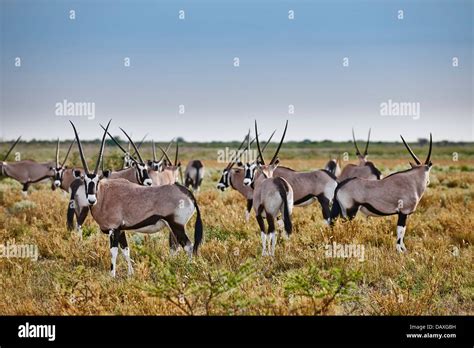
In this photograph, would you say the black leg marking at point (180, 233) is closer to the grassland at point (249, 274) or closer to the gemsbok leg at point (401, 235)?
the grassland at point (249, 274)

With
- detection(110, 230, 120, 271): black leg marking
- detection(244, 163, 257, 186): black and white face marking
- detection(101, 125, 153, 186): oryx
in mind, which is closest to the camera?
detection(110, 230, 120, 271): black leg marking

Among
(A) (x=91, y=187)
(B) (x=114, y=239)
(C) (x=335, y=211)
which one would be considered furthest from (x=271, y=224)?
(A) (x=91, y=187)

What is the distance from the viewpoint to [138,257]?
9477mm

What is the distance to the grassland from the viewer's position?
6.53 meters

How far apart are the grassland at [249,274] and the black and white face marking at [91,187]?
101 cm

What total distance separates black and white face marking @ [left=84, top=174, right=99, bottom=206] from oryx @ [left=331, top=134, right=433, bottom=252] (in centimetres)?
449

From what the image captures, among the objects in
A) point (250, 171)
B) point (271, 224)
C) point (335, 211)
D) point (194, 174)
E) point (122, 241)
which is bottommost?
point (122, 241)

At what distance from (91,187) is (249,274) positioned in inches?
121

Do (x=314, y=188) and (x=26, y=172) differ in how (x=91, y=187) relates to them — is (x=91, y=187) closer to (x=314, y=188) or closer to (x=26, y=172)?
(x=314, y=188)

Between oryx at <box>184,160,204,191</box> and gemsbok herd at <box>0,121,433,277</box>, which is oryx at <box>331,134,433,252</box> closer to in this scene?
gemsbok herd at <box>0,121,433,277</box>

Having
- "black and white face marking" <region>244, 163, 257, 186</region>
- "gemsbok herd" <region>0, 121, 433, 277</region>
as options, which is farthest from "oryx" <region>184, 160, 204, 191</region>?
"black and white face marking" <region>244, 163, 257, 186</region>

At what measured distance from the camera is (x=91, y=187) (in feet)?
27.2

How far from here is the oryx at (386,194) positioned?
10367mm

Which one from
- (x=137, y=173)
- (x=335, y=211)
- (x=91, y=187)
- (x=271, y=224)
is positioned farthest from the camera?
(x=137, y=173)
